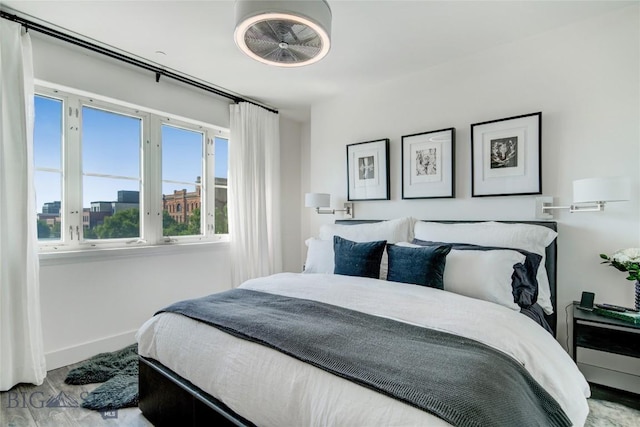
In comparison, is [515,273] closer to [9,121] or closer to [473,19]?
[473,19]

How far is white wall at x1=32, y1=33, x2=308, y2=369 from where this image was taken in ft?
8.46

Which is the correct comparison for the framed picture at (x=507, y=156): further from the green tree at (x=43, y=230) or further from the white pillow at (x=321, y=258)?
the green tree at (x=43, y=230)

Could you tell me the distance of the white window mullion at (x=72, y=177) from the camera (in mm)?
2744

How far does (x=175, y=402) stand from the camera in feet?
5.46

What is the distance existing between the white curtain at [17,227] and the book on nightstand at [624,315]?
3.90 m

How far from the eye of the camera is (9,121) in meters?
2.25

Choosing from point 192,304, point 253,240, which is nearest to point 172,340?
point 192,304

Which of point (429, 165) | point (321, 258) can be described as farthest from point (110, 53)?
point (429, 165)

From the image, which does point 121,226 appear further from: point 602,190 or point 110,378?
point 602,190

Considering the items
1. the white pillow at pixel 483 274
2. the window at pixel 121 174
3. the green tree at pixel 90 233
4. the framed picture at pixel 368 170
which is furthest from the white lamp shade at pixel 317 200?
the green tree at pixel 90 233

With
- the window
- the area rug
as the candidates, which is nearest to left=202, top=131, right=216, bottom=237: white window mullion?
the window

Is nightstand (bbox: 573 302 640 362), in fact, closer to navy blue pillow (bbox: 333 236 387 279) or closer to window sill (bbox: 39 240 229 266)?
navy blue pillow (bbox: 333 236 387 279)

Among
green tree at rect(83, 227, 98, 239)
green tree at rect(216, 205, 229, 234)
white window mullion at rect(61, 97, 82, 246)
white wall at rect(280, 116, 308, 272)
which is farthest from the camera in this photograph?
white wall at rect(280, 116, 308, 272)

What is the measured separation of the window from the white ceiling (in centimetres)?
66
